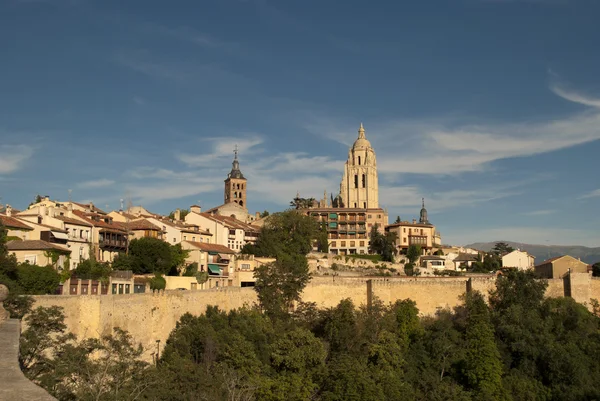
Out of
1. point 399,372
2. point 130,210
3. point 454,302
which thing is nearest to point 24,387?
point 399,372

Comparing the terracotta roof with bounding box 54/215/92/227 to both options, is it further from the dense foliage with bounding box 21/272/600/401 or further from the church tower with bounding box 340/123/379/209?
the church tower with bounding box 340/123/379/209

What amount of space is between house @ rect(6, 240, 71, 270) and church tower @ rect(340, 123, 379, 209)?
65721 mm

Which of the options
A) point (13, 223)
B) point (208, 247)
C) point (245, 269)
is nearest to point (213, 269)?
point (208, 247)

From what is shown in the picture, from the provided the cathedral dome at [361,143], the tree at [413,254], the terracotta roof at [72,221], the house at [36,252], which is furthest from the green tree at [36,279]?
the cathedral dome at [361,143]

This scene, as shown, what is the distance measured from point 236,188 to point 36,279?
66.5m

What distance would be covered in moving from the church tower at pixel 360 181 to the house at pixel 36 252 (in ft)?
216

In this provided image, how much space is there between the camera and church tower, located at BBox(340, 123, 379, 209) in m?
101

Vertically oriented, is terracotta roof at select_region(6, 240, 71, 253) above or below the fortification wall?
above

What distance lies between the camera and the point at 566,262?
5988 cm

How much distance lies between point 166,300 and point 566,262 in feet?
127

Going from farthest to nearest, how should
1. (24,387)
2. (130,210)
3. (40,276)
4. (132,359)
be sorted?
(130,210) → (40,276) → (132,359) → (24,387)

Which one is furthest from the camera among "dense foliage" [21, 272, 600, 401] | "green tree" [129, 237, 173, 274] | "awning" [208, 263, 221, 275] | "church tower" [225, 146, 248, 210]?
"church tower" [225, 146, 248, 210]

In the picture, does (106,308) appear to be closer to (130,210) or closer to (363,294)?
(363,294)

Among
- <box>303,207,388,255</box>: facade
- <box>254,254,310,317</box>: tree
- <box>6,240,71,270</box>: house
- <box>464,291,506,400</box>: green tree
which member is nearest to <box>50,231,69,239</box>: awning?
<box>6,240,71,270</box>: house
